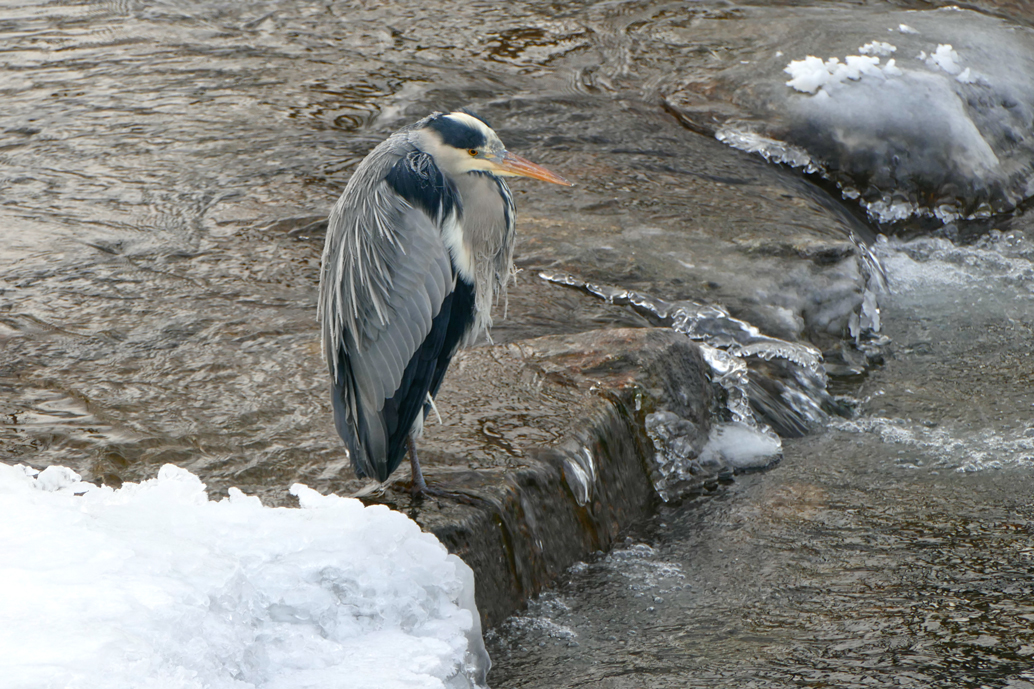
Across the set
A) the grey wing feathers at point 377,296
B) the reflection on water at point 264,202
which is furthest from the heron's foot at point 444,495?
the reflection on water at point 264,202

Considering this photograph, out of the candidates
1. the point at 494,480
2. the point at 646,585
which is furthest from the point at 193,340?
the point at 646,585

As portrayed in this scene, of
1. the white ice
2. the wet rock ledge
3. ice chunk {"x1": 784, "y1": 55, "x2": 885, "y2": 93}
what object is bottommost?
the white ice

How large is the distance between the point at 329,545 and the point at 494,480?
0.59m

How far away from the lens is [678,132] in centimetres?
588

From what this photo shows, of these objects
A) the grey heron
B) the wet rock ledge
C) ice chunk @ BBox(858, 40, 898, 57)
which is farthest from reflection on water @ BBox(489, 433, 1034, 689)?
ice chunk @ BBox(858, 40, 898, 57)

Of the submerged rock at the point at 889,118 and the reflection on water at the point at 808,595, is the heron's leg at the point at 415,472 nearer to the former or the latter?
the reflection on water at the point at 808,595

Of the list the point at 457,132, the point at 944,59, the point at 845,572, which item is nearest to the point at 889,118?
the point at 944,59

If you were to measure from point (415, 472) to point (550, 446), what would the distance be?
1.60 ft

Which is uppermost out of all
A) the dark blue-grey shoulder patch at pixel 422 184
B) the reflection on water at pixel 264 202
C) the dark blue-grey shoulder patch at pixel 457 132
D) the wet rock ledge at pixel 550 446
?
the dark blue-grey shoulder patch at pixel 457 132

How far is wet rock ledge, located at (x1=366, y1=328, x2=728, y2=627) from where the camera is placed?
2742mm

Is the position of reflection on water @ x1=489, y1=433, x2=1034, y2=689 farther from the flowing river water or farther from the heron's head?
the heron's head

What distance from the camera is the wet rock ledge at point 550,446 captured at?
274cm

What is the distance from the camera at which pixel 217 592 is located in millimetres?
2094

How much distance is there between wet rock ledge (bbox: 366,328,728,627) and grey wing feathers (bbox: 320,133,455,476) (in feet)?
0.93
